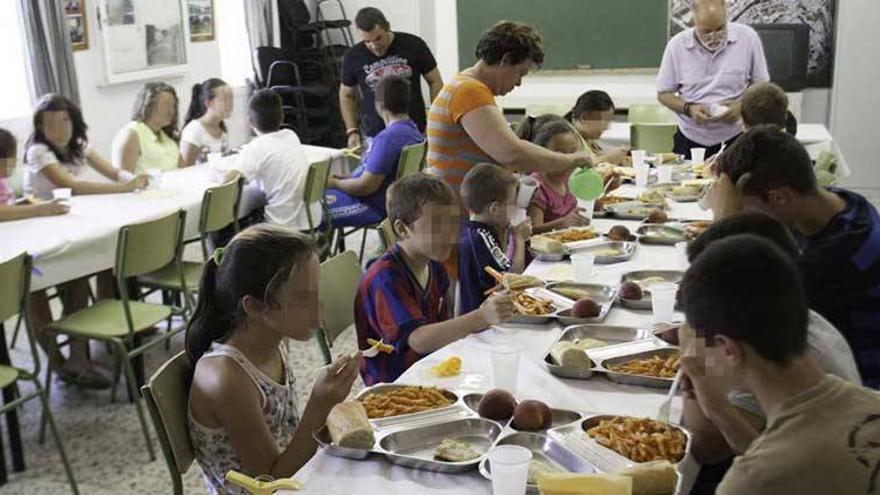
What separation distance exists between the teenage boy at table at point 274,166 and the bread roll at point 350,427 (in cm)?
314

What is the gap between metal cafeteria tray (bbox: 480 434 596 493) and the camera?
5.43 ft

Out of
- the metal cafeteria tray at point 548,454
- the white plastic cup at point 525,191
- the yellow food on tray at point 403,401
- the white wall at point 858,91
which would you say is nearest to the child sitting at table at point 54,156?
the white plastic cup at point 525,191

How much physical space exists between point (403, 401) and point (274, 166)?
3.17 metres

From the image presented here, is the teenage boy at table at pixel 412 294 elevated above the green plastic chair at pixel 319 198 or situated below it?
above

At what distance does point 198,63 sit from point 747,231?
6842mm

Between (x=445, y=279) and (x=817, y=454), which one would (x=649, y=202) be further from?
(x=817, y=454)

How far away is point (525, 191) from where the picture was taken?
3.60m

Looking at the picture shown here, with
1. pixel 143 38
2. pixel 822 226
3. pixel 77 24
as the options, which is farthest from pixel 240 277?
pixel 143 38

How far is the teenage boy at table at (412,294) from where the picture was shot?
2.34 meters

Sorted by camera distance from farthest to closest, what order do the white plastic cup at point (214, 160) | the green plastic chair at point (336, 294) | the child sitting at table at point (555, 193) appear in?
the white plastic cup at point (214, 160)
the child sitting at table at point (555, 193)
the green plastic chair at point (336, 294)

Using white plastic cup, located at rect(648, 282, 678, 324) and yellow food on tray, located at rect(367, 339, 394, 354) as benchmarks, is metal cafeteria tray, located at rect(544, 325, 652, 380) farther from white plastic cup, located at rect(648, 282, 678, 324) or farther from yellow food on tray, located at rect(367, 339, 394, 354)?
yellow food on tray, located at rect(367, 339, 394, 354)

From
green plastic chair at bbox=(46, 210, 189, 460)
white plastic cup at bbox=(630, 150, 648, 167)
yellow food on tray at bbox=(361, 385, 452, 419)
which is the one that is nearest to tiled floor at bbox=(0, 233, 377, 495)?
green plastic chair at bbox=(46, 210, 189, 460)

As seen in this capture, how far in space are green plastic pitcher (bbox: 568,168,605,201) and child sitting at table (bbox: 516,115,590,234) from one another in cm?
6

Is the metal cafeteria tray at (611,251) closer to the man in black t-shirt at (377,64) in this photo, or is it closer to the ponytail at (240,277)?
the ponytail at (240,277)
